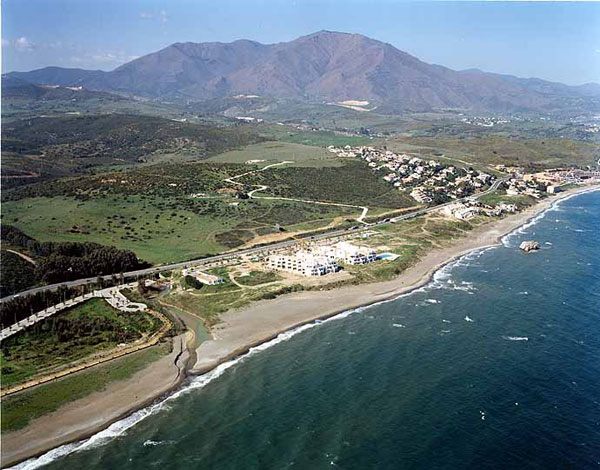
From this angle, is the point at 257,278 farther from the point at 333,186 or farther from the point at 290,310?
the point at 333,186

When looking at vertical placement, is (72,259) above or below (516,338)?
above

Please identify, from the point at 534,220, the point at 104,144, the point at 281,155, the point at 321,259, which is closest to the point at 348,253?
the point at 321,259

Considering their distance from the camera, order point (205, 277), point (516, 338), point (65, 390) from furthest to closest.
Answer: point (205, 277), point (516, 338), point (65, 390)

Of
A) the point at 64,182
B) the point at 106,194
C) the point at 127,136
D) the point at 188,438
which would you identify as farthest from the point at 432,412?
the point at 127,136

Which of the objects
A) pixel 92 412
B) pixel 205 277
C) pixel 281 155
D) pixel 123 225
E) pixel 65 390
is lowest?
pixel 92 412

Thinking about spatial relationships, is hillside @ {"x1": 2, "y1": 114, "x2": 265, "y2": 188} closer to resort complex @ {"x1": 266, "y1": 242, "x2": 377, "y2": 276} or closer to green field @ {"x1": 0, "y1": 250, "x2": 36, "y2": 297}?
green field @ {"x1": 0, "y1": 250, "x2": 36, "y2": 297}

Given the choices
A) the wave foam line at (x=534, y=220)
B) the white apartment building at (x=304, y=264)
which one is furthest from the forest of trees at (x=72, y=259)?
the wave foam line at (x=534, y=220)
